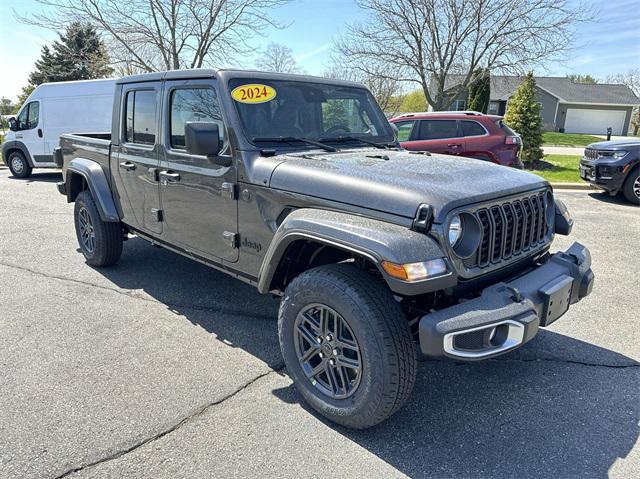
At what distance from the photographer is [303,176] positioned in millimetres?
2846

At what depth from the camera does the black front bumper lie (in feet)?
7.20

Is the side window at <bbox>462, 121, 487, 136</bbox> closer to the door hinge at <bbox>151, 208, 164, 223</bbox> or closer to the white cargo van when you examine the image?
the door hinge at <bbox>151, 208, 164, 223</bbox>

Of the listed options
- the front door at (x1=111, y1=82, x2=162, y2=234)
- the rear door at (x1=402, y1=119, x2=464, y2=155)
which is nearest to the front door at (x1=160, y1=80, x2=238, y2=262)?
the front door at (x1=111, y1=82, x2=162, y2=234)

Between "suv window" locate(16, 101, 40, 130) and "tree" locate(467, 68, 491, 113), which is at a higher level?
"tree" locate(467, 68, 491, 113)

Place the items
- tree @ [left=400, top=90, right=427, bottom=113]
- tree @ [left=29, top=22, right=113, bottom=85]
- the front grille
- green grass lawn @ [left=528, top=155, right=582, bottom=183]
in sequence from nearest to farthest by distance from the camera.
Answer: the front grille → green grass lawn @ [left=528, top=155, right=582, bottom=183] → tree @ [left=29, top=22, right=113, bottom=85] → tree @ [left=400, top=90, right=427, bottom=113]

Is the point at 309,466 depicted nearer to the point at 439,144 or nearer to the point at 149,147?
the point at 149,147

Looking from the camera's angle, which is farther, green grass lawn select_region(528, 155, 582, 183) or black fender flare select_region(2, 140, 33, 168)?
black fender flare select_region(2, 140, 33, 168)

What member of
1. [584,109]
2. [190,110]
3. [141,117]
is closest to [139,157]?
[141,117]

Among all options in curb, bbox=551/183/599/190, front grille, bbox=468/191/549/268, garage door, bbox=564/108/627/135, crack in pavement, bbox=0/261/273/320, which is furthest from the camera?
garage door, bbox=564/108/627/135

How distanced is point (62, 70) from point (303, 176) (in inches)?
1328

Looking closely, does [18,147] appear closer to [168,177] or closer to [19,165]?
[19,165]

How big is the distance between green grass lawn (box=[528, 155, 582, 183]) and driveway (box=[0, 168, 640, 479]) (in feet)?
→ 26.9

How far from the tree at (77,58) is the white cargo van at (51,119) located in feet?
21.7

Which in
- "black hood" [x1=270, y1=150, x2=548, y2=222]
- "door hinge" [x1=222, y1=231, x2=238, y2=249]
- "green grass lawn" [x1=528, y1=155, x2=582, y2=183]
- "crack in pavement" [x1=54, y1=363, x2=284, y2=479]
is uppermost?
"black hood" [x1=270, y1=150, x2=548, y2=222]
